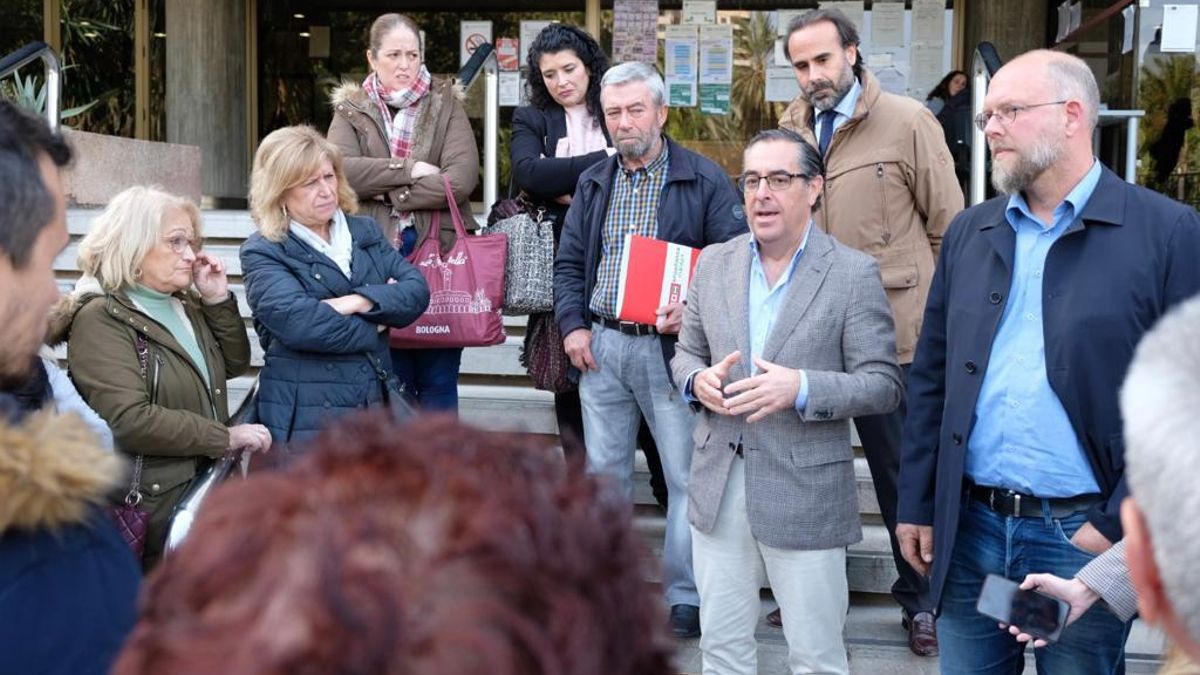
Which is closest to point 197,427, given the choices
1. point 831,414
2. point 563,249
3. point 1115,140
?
point 563,249

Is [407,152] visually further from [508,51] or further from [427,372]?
[508,51]

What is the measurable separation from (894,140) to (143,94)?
9.22 metres

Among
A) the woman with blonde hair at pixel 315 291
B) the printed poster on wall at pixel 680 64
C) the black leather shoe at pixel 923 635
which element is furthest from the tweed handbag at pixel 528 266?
the printed poster on wall at pixel 680 64

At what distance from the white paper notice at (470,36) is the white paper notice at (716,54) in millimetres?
1894

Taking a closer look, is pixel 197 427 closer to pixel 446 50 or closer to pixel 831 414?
pixel 831 414

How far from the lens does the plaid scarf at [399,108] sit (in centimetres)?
511

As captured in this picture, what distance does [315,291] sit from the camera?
4219mm

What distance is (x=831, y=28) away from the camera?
438 centimetres

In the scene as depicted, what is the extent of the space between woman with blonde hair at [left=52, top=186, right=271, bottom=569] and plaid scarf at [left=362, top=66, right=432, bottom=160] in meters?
1.21

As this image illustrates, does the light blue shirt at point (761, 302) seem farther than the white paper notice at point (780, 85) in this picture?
No

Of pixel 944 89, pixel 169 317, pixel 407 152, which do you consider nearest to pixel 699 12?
pixel 944 89

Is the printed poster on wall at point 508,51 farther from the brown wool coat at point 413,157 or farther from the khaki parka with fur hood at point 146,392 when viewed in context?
the khaki parka with fur hood at point 146,392

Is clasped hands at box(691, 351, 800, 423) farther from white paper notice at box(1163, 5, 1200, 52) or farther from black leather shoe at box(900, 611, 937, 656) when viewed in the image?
white paper notice at box(1163, 5, 1200, 52)

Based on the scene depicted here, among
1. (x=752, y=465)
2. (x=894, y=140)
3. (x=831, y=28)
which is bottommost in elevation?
(x=752, y=465)
